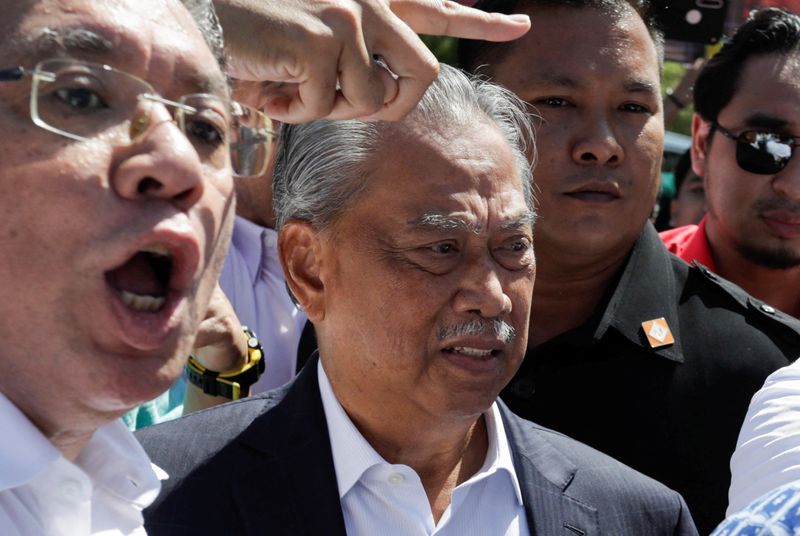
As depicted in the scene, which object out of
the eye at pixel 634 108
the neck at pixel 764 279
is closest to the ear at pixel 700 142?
the neck at pixel 764 279

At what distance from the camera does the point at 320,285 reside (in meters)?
2.78

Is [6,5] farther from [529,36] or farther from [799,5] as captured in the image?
[799,5]

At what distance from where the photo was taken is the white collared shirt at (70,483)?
151 cm

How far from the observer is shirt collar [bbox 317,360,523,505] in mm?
2551

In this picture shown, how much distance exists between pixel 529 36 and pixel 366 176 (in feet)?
3.70

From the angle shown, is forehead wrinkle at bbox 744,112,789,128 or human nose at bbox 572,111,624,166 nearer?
human nose at bbox 572,111,624,166

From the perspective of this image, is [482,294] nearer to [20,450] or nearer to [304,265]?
[304,265]

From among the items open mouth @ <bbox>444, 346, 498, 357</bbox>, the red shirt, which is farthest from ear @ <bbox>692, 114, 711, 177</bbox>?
open mouth @ <bbox>444, 346, 498, 357</bbox>

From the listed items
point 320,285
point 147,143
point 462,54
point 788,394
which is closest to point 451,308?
point 320,285

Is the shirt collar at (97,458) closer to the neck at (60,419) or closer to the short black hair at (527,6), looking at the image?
the neck at (60,419)

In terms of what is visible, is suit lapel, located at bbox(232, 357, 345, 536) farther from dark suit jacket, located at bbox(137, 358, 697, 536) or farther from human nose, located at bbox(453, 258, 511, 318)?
human nose, located at bbox(453, 258, 511, 318)

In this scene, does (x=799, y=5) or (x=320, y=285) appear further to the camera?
(x=799, y=5)

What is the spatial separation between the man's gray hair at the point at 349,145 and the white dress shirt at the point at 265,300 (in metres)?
0.61

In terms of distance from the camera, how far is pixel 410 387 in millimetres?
2621
